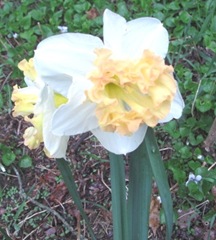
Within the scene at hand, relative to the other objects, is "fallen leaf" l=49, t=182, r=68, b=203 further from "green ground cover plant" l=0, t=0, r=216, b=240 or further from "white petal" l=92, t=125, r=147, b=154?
"white petal" l=92, t=125, r=147, b=154

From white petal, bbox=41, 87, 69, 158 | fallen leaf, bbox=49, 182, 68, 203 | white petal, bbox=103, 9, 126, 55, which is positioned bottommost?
fallen leaf, bbox=49, 182, 68, 203

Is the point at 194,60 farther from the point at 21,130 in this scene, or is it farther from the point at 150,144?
the point at 150,144

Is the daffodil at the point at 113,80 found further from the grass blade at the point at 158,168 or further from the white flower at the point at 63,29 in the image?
the white flower at the point at 63,29

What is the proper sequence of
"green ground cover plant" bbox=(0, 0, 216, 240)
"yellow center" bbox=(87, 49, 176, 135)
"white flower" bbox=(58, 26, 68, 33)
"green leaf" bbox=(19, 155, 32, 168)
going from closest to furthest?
"yellow center" bbox=(87, 49, 176, 135)
"green ground cover plant" bbox=(0, 0, 216, 240)
"green leaf" bbox=(19, 155, 32, 168)
"white flower" bbox=(58, 26, 68, 33)

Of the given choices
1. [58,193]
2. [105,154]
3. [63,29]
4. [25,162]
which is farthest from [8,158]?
[63,29]

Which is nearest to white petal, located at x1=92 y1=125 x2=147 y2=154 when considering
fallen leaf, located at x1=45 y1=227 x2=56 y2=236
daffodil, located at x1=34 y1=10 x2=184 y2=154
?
daffodil, located at x1=34 y1=10 x2=184 y2=154

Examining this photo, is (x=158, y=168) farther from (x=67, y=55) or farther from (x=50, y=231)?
(x=50, y=231)

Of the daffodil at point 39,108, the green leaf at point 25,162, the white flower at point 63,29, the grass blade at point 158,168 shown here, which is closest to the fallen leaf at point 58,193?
the green leaf at point 25,162
